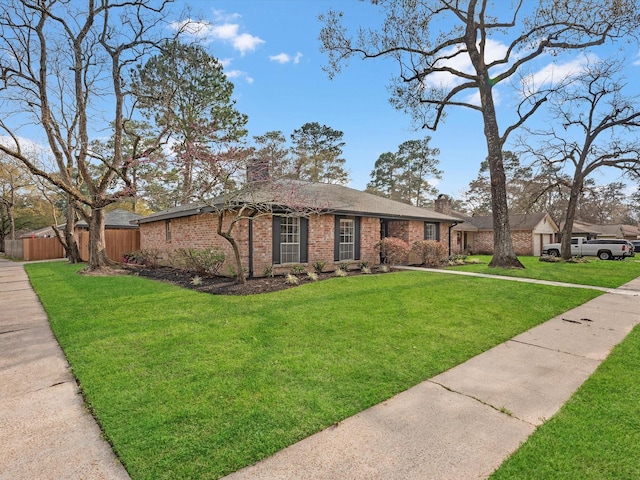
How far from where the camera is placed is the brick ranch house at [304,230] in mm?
10406

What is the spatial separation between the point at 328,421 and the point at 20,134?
1590 cm

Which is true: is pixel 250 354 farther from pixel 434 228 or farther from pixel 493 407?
pixel 434 228

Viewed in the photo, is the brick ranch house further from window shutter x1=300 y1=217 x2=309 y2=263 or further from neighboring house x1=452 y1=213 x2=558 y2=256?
neighboring house x1=452 y1=213 x2=558 y2=256

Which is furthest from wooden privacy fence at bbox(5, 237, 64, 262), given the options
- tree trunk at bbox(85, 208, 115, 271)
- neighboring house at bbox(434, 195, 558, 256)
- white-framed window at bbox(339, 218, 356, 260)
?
neighboring house at bbox(434, 195, 558, 256)

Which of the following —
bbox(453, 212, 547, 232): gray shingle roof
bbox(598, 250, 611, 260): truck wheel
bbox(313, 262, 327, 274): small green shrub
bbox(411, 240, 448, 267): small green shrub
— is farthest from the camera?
bbox(453, 212, 547, 232): gray shingle roof

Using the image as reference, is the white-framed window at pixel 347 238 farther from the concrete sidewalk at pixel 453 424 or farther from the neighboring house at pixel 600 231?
the neighboring house at pixel 600 231

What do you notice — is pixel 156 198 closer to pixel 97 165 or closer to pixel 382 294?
pixel 382 294

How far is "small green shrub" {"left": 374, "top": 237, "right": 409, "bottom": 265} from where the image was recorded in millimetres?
13297

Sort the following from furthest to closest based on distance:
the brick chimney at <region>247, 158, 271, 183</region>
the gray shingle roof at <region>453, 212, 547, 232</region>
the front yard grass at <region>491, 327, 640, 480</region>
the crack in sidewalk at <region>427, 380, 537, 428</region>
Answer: the gray shingle roof at <region>453, 212, 547, 232</region> < the brick chimney at <region>247, 158, 271, 183</region> < the crack in sidewalk at <region>427, 380, 537, 428</region> < the front yard grass at <region>491, 327, 640, 480</region>

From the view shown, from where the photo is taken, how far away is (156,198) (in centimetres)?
1036

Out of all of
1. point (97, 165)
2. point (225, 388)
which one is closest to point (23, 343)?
point (225, 388)

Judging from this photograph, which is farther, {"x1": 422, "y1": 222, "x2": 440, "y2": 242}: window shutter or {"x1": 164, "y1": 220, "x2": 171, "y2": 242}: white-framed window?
{"x1": 422, "y1": 222, "x2": 440, "y2": 242}: window shutter

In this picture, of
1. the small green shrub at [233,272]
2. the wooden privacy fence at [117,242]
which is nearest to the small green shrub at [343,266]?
the small green shrub at [233,272]

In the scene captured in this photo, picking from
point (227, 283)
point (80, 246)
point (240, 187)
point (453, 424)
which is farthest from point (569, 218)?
point (80, 246)
